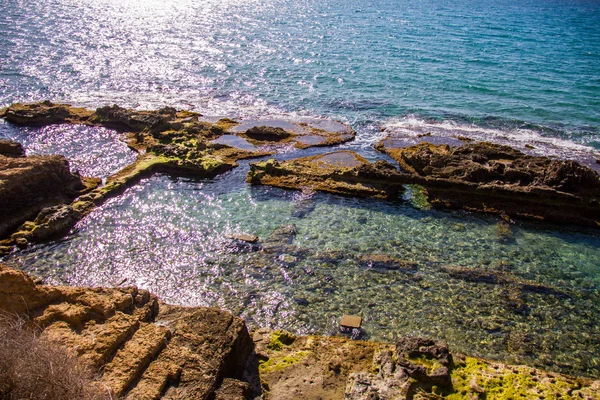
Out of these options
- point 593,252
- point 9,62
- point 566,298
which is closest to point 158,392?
point 566,298

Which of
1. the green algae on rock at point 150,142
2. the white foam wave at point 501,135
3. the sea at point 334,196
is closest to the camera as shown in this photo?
the sea at point 334,196

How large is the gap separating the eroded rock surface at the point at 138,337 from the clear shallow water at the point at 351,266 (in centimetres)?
346

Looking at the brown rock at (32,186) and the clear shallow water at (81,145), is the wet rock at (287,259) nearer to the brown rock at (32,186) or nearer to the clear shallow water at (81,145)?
the brown rock at (32,186)

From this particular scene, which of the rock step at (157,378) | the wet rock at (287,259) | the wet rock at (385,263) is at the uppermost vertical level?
the rock step at (157,378)

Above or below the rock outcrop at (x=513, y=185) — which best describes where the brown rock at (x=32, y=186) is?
below

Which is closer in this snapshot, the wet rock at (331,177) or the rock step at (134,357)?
the rock step at (134,357)

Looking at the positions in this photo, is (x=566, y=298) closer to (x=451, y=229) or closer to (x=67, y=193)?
(x=451, y=229)

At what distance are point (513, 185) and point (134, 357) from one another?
2446 cm

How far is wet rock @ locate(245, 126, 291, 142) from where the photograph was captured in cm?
3725

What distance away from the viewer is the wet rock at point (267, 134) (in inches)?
1467

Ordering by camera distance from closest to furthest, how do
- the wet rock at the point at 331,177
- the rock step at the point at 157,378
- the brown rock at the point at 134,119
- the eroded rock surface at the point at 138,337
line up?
the rock step at the point at 157,378, the eroded rock surface at the point at 138,337, the wet rock at the point at 331,177, the brown rock at the point at 134,119

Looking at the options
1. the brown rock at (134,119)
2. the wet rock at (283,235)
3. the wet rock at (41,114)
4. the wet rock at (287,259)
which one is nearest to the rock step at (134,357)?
the wet rock at (287,259)

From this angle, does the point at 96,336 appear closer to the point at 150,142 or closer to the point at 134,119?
the point at 150,142

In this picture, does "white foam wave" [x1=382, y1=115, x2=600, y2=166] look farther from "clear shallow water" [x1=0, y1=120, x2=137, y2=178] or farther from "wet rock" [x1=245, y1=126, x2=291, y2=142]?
"clear shallow water" [x1=0, y1=120, x2=137, y2=178]
